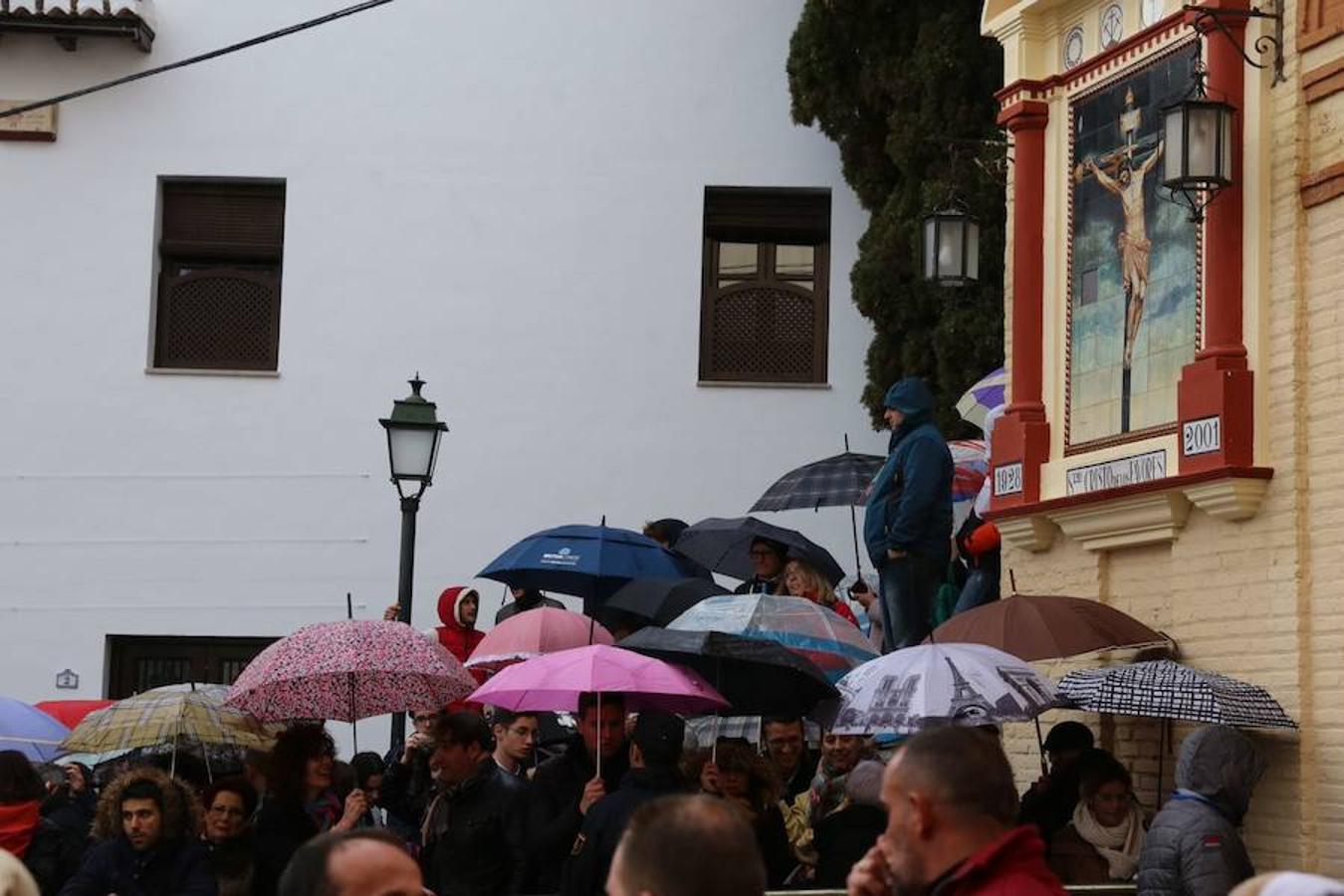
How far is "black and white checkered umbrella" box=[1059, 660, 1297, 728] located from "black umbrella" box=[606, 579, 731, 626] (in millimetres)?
3303

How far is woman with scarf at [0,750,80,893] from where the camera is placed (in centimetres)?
1215

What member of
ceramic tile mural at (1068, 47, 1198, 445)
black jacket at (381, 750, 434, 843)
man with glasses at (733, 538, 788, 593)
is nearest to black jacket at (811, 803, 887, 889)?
black jacket at (381, 750, 434, 843)

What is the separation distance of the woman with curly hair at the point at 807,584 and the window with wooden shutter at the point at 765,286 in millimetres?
7622

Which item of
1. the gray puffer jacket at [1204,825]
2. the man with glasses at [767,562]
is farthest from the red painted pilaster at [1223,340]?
the man with glasses at [767,562]

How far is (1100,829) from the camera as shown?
12125 mm

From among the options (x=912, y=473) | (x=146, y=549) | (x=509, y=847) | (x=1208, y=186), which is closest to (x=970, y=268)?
(x=912, y=473)

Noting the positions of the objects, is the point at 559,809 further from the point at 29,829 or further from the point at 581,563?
the point at 581,563

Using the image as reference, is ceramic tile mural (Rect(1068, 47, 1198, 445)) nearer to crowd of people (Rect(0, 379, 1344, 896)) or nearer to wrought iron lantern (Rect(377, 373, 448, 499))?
crowd of people (Rect(0, 379, 1344, 896))

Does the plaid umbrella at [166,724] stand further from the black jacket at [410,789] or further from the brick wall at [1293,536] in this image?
the brick wall at [1293,536]

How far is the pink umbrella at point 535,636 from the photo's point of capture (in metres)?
14.9

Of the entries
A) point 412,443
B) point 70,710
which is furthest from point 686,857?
point 70,710

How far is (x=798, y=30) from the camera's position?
22484mm

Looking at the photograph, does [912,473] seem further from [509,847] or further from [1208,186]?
[509,847]

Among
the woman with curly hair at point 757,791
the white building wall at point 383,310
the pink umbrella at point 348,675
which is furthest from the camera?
the white building wall at point 383,310
